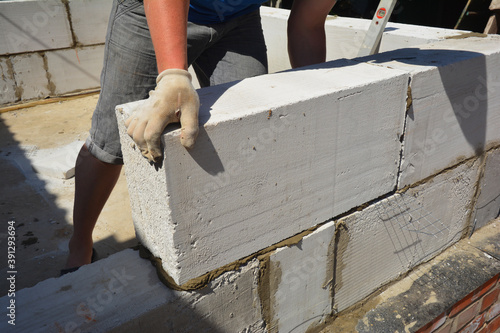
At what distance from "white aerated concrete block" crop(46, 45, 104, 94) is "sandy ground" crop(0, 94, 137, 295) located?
3.40ft

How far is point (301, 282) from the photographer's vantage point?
178 cm

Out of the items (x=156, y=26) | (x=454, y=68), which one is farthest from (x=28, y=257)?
(x=454, y=68)

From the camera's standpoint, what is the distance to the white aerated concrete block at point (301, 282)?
5.53 ft

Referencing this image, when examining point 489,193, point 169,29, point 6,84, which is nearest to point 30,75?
point 6,84

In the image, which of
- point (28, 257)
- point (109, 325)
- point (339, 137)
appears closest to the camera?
point (109, 325)

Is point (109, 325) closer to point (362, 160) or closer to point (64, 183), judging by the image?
point (362, 160)

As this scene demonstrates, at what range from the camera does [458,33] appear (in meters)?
2.73

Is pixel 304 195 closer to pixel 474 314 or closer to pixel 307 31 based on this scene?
pixel 307 31

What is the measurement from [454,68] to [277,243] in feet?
3.82

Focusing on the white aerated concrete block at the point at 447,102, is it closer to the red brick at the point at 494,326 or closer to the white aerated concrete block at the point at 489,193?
the white aerated concrete block at the point at 489,193

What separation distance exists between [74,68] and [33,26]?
2.35 feet

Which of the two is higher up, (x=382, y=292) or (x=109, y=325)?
(x=109, y=325)

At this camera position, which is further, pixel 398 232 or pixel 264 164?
pixel 398 232

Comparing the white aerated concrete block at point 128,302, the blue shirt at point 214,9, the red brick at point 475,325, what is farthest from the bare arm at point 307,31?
the red brick at point 475,325
